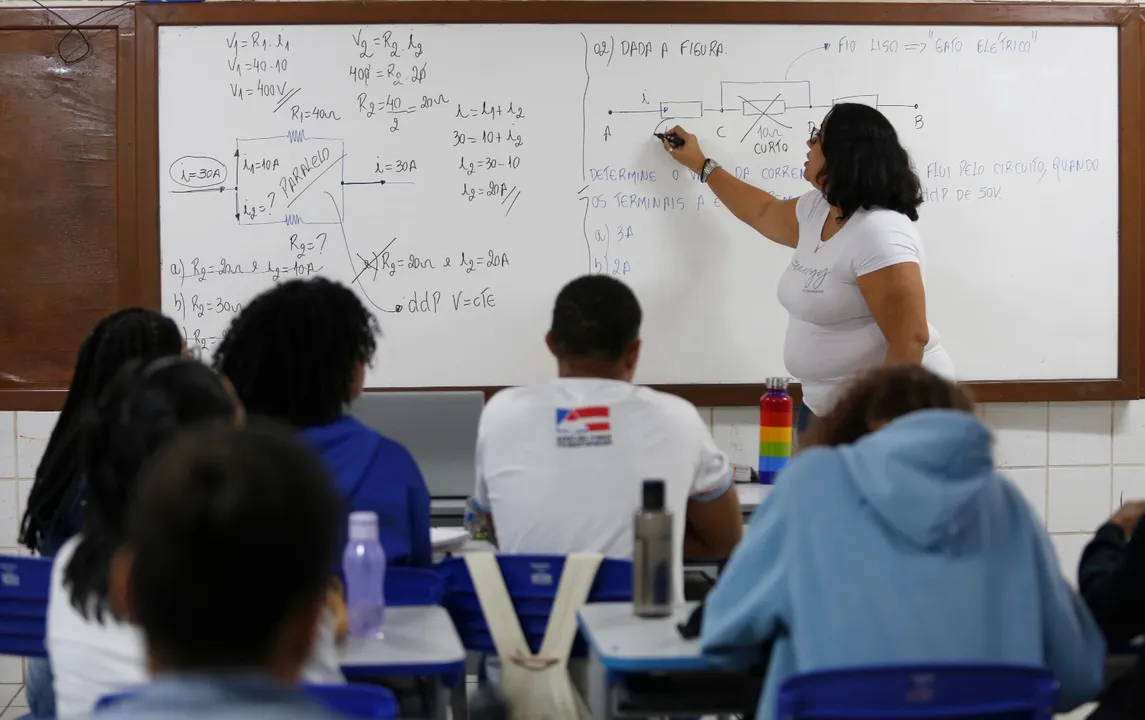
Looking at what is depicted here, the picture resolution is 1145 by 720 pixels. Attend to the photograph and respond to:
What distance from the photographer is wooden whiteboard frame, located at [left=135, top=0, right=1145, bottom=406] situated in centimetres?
361

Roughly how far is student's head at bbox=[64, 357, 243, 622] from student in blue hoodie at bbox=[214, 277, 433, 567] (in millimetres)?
599

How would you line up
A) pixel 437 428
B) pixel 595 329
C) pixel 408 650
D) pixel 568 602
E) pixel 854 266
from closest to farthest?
pixel 408 650 < pixel 568 602 < pixel 595 329 < pixel 437 428 < pixel 854 266

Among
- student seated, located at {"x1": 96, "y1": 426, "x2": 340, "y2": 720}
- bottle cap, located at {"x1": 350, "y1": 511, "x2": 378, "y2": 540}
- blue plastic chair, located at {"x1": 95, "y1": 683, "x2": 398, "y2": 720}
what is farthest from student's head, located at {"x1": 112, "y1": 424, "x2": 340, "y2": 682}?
bottle cap, located at {"x1": 350, "y1": 511, "x2": 378, "y2": 540}

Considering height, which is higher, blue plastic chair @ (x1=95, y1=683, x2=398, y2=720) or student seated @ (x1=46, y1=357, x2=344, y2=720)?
student seated @ (x1=46, y1=357, x2=344, y2=720)

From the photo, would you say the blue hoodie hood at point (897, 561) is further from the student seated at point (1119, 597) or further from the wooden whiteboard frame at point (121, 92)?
the wooden whiteboard frame at point (121, 92)

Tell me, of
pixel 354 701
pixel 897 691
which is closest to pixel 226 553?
pixel 354 701

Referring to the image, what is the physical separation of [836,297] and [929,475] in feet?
5.87

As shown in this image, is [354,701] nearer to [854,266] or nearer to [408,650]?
[408,650]

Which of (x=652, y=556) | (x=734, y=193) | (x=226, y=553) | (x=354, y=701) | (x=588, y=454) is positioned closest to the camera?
(x=226, y=553)

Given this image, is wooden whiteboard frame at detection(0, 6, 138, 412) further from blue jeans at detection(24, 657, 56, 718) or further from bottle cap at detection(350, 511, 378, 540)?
bottle cap at detection(350, 511, 378, 540)

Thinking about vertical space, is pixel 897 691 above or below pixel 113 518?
below

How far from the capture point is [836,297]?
10.9ft

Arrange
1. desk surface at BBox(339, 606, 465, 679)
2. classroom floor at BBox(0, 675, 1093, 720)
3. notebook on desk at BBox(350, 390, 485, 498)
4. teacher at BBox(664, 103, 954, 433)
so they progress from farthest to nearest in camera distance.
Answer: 1. classroom floor at BBox(0, 675, 1093, 720)
2. teacher at BBox(664, 103, 954, 433)
3. notebook on desk at BBox(350, 390, 485, 498)
4. desk surface at BBox(339, 606, 465, 679)

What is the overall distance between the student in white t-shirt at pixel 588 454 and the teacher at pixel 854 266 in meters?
1.09
